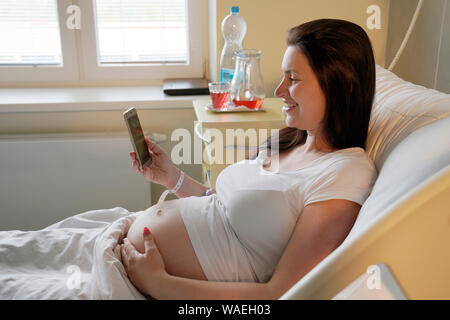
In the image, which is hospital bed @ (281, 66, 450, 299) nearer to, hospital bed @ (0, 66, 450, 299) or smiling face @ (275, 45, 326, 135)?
hospital bed @ (0, 66, 450, 299)

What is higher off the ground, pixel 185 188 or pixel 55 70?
pixel 55 70

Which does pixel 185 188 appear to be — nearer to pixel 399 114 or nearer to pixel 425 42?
pixel 399 114

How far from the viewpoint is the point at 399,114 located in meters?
1.00

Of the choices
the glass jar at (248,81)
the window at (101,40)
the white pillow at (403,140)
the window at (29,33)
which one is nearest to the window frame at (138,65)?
the window at (101,40)

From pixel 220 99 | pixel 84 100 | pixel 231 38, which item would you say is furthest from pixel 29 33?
pixel 220 99

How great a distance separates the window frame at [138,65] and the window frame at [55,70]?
0.17ft

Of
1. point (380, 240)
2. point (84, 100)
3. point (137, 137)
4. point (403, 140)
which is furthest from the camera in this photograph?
point (84, 100)

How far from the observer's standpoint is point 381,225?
24.2 inches

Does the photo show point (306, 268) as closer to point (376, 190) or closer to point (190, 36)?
point (376, 190)

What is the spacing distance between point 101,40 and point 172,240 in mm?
1494

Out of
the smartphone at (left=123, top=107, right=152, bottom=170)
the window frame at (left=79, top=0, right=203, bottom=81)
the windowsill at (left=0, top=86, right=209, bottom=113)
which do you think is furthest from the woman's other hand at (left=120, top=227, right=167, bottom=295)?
the window frame at (left=79, top=0, right=203, bottom=81)

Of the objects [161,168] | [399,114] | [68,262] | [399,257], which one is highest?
[399,114]

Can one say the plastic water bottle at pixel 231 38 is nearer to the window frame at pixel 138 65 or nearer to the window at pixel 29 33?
the window frame at pixel 138 65
